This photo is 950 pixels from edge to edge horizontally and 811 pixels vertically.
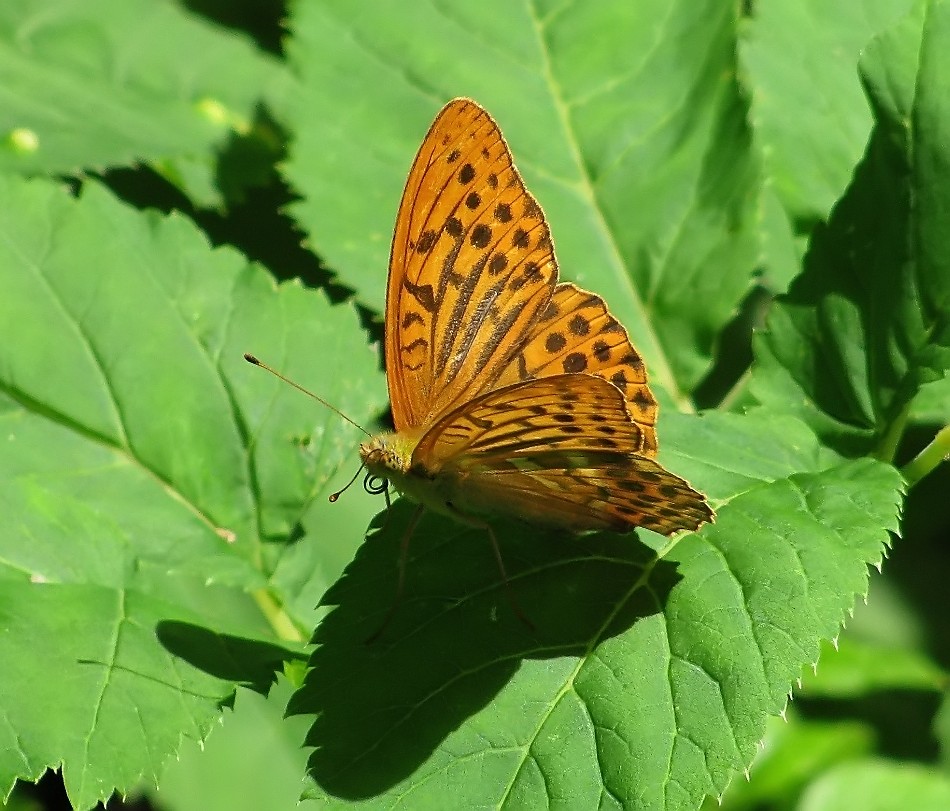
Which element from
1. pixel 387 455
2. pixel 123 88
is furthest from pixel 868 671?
pixel 123 88

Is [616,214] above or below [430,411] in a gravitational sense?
above

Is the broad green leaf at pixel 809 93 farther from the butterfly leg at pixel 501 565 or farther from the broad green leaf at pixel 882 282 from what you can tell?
the butterfly leg at pixel 501 565

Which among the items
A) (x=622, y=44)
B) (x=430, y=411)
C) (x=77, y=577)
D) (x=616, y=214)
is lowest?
(x=77, y=577)

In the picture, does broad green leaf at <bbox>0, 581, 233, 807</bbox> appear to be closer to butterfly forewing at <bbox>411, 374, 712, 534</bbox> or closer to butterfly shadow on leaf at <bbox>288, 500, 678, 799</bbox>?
butterfly shadow on leaf at <bbox>288, 500, 678, 799</bbox>

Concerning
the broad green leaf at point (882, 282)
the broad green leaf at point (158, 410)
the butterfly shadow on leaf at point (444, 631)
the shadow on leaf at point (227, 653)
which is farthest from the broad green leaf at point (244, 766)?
the broad green leaf at point (882, 282)

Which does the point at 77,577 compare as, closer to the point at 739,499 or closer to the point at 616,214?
the point at 739,499

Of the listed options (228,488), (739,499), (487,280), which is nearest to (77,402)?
(228,488)

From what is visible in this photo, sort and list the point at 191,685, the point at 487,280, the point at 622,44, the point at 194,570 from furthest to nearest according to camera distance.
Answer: the point at 622,44
the point at 194,570
the point at 487,280
the point at 191,685

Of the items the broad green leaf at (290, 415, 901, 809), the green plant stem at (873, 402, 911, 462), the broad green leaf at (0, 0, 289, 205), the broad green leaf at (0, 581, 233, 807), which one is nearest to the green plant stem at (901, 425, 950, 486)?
the green plant stem at (873, 402, 911, 462)
